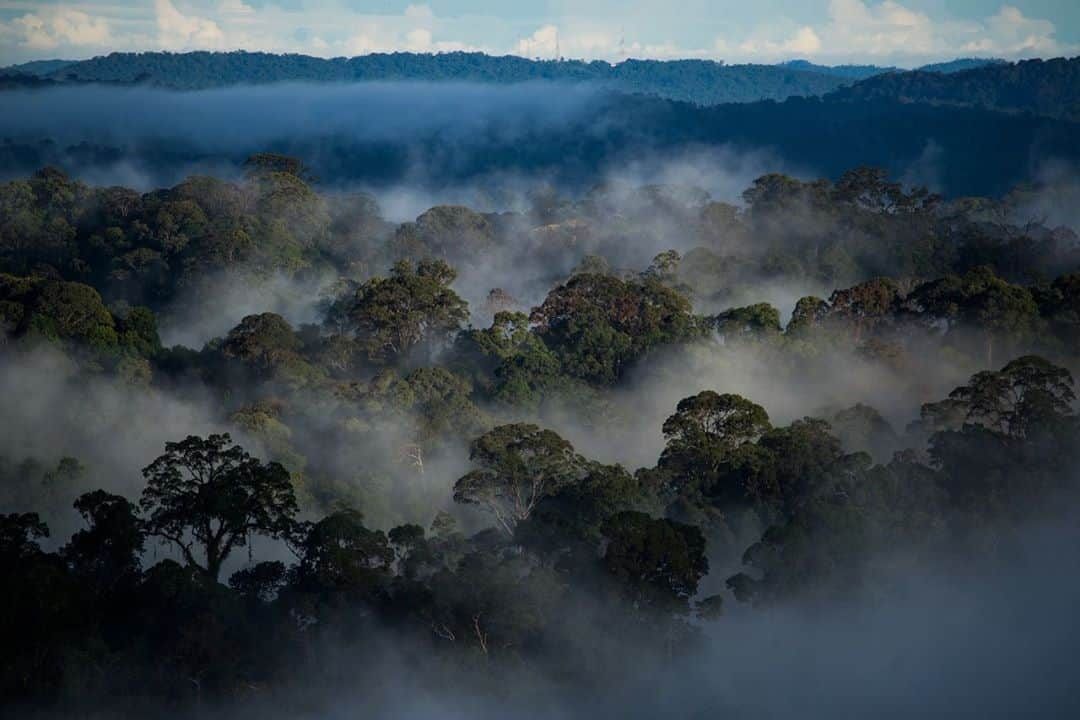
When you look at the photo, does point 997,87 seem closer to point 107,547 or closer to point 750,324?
point 750,324

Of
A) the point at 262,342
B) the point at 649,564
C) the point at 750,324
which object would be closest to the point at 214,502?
the point at 649,564

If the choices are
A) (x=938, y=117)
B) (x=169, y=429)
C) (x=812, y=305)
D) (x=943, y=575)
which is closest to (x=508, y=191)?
(x=938, y=117)

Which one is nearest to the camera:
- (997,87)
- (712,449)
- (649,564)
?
(649,564)

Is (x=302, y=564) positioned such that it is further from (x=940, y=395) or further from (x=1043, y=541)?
(x=940, y=395)

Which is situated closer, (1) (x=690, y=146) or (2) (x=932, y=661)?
(2) (x=932, y=661)

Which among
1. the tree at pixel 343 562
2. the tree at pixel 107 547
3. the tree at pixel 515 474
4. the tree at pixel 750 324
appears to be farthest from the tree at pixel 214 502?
the tree at pixel 750 324

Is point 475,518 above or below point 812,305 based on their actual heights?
below
